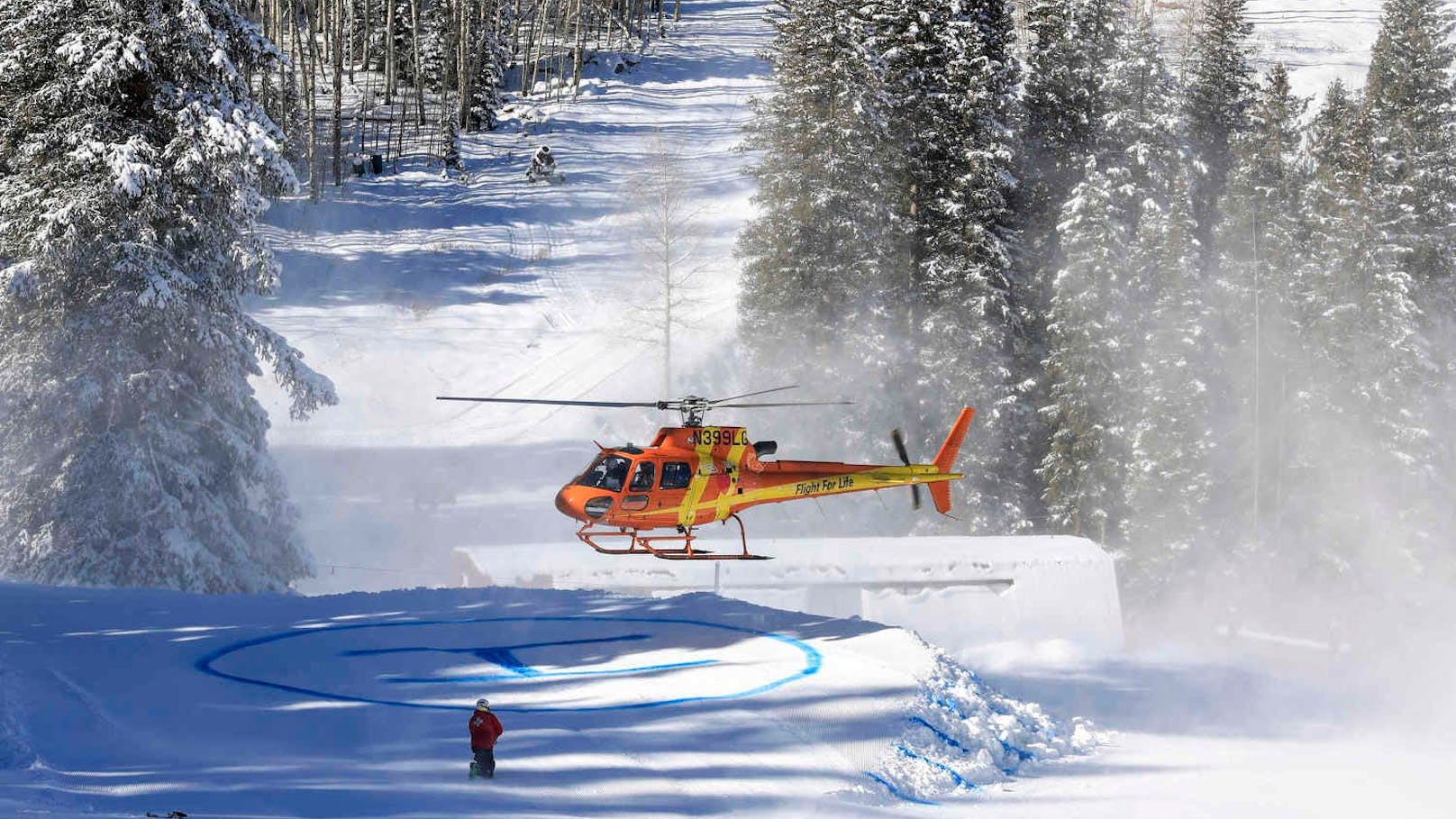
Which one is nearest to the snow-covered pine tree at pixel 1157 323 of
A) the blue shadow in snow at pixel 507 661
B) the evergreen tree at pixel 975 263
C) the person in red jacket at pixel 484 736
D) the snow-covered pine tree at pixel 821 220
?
the evergreen tree at pixel 975 263

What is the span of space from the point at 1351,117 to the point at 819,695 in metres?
32.1

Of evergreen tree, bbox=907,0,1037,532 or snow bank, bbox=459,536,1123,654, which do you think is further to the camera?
evergreen tree, bbox=907,0,1037,532

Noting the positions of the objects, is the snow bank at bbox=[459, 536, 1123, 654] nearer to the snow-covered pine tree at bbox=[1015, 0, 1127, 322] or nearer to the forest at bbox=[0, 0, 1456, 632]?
the forest at bbox=[0, 0, 1456, 632]

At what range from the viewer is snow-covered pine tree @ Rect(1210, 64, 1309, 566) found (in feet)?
126

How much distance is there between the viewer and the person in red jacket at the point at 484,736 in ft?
43.2

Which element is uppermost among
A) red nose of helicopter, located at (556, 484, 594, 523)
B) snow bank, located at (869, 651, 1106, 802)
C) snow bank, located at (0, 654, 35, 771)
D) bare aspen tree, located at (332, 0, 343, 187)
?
bare aspen tree, located at (332, 0, 343, 187)

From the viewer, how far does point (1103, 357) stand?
3488cm

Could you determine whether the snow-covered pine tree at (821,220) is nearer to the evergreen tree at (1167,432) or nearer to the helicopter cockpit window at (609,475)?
the evergreen tree at (1167,432)

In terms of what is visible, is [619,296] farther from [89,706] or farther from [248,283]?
[89,706]

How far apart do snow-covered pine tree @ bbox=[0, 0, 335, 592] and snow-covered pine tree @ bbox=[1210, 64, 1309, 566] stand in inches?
1139

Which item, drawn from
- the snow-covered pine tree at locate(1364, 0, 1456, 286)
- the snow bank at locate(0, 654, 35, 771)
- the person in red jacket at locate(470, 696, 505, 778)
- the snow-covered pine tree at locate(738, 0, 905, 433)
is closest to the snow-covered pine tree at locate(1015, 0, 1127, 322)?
the snow-covered pine tree at locate(738, 0, 905, 433)

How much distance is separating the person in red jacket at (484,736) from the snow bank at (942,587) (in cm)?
1294

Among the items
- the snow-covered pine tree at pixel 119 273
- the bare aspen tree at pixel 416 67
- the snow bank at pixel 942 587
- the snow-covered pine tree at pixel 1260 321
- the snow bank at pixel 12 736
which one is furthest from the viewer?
the bare aspen tree at pixel 416 67

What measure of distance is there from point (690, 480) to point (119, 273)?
34.6ft
